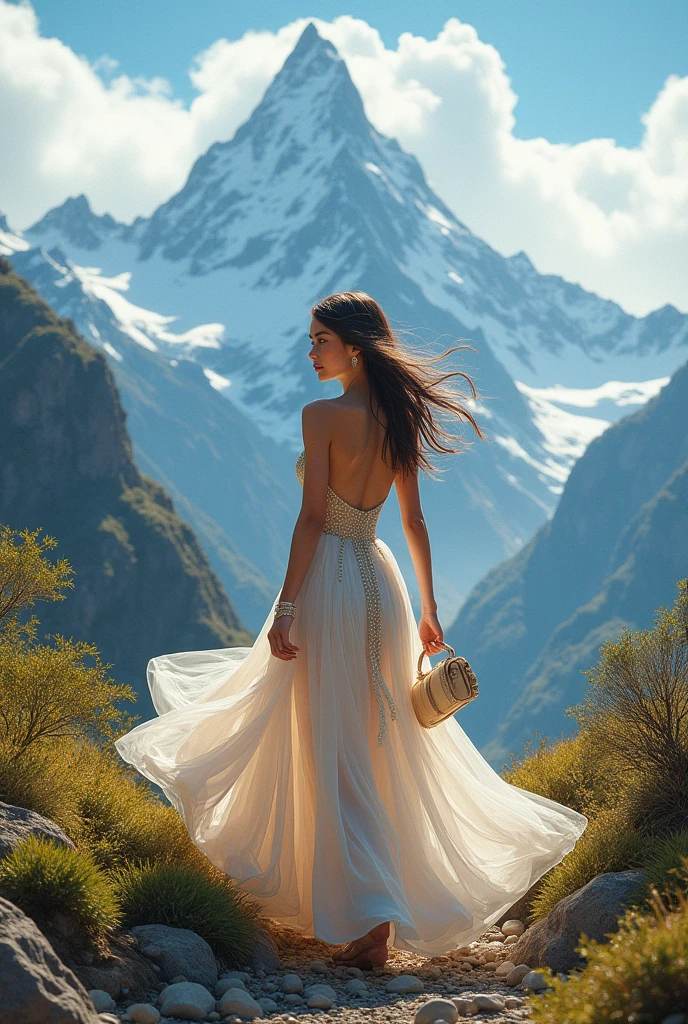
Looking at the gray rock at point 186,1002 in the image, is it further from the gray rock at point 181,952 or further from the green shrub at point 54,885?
the green shrub at point 54,885

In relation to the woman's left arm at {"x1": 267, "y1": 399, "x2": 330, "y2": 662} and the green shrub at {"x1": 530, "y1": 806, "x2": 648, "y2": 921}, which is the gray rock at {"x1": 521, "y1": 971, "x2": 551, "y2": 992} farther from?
the woman's left arm at {"x1": 267, "y1": 399, "x2": 330, "y2": 662}

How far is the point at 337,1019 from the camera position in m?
4.21

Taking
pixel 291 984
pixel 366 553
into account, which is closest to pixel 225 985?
pixel 291 984

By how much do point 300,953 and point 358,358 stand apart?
3.15 metres

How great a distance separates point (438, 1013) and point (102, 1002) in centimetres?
127

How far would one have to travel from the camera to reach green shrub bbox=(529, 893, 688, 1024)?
269 centimetres

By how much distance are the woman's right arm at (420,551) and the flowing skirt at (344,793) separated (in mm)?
93

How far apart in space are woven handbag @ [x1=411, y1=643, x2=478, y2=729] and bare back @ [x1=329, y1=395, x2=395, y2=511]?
0.97 m

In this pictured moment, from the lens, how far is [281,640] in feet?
17.4

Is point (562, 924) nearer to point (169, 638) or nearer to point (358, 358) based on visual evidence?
point (358, 358)

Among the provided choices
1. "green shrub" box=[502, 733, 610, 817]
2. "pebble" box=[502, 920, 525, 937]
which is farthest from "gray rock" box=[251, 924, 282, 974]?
"green shrub" box=[502, 733, 610, 817]

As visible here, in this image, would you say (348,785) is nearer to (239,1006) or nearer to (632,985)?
(239,1006)

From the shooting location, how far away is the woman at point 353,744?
17.1 ft

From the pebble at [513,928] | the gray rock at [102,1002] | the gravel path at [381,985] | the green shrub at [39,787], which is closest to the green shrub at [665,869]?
the gravel path at [381,985]
